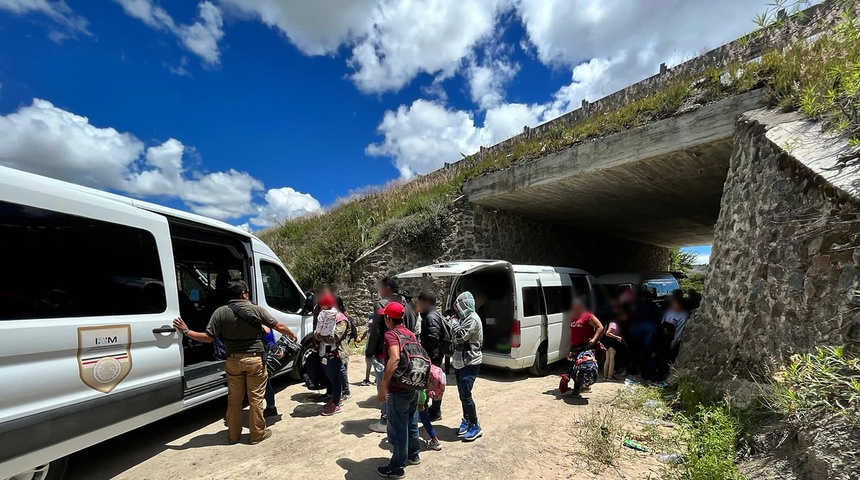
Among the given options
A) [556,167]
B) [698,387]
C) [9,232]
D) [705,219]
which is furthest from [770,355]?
[705,219]

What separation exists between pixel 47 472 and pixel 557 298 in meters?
6.87

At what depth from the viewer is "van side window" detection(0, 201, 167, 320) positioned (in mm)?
2545

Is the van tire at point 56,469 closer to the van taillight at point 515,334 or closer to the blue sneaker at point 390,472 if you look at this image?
the blue sneaker at point 390,472

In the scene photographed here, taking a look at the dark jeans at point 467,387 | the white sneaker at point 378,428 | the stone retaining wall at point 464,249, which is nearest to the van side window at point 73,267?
the white sneaker at point 378,428

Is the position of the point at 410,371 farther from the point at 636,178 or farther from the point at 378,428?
the point at 636,178

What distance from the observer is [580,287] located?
8125mm

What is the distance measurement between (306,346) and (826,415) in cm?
580

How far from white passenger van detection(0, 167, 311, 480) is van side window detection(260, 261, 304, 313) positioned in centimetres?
150

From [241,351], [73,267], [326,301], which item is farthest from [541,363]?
[73,267]

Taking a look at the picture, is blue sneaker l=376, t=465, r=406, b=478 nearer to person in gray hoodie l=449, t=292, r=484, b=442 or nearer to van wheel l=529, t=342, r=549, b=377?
person in gray hoodie l=449, t=292, r=484, b=442

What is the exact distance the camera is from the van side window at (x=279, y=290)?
560 cm

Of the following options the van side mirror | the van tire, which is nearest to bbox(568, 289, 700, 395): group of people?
the van side mirror

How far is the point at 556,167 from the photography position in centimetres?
801

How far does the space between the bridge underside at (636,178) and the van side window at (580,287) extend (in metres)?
1.96
